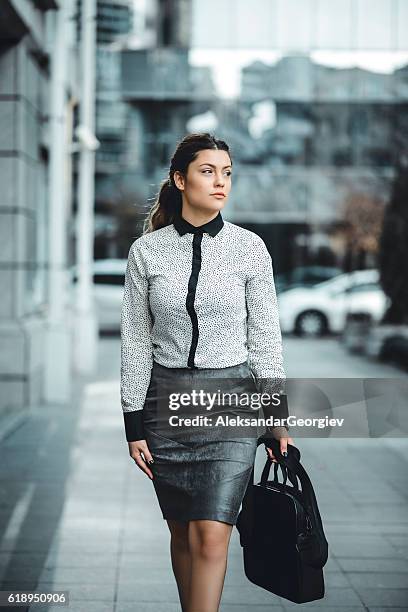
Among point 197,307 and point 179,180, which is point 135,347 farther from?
point 179,180

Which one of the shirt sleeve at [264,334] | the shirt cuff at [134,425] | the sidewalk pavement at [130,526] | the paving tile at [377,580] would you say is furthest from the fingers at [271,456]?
the paving tile at [377,580]

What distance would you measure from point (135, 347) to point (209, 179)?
A: 0.62m

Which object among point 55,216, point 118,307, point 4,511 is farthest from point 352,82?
point 4,511

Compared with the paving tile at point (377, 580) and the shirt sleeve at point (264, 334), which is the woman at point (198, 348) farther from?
the paving tile at point (377, 580)

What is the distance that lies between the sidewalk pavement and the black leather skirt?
312mm

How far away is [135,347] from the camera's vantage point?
11.2 feet

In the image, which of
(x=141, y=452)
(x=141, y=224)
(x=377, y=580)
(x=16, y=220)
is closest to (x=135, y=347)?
(x=141, y=452)

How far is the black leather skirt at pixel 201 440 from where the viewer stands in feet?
10.8

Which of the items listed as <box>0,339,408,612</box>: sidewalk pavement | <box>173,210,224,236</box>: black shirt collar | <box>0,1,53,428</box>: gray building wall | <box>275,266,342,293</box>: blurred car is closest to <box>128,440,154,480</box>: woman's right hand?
<box>0,339,408,612</box>: sidewalk pavement

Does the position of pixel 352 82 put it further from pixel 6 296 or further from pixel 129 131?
pixel 6 296

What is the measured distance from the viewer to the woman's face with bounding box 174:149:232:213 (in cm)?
335

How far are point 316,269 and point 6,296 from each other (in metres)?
15.6

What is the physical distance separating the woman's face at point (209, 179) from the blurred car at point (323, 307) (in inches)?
774

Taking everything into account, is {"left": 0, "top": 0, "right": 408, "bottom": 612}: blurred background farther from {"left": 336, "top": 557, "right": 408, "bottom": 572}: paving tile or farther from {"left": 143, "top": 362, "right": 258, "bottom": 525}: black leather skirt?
{"left": 143, "top": 362, "right": 258, "bottom": 525}: black leather skirt
